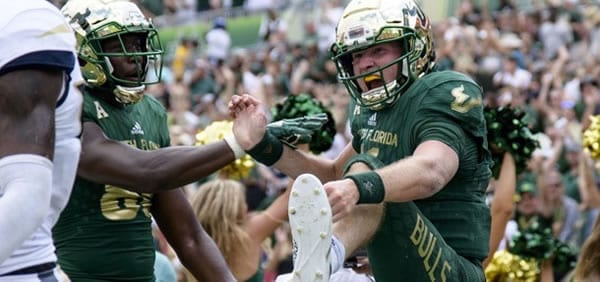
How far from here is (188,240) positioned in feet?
18.8

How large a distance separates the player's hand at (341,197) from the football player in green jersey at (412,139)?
0.99 ft

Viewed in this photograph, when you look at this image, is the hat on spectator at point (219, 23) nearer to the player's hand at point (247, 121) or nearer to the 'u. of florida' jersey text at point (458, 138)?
the 'u. of florida' jersey text at point (458, 138)

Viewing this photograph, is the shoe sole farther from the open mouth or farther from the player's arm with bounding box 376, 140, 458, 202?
the open mouth

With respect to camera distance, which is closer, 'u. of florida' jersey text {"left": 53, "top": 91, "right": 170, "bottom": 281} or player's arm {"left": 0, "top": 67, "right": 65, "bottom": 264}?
player's arm {"left": 0, "top": 67, "right": 65, "bottom": 264}

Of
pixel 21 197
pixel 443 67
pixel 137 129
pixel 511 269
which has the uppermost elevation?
pixel 21 197

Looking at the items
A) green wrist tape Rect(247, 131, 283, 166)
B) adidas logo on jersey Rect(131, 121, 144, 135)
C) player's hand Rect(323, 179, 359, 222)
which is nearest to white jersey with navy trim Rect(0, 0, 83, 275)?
player's hand Rect(323, 179, 359, 222)

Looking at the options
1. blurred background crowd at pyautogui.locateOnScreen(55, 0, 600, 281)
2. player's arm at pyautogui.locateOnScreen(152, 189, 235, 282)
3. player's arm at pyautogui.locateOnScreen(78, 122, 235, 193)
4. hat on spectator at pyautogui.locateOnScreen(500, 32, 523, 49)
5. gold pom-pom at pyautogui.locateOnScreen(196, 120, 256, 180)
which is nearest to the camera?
player's arm at pyautogui.locateOnScreen(78, 122, 235, 193)

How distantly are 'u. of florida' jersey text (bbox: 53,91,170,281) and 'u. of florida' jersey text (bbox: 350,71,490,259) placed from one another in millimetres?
1019

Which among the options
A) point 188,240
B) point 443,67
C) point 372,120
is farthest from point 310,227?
point 443,67

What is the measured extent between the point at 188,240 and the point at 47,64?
2215 millimetres

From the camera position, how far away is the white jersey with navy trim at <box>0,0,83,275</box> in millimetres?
3602

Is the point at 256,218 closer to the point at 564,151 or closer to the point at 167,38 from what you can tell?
the point at 564,151

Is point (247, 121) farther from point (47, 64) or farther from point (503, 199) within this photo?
point (503, 199)

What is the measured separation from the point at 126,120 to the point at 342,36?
1.01 m
